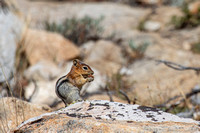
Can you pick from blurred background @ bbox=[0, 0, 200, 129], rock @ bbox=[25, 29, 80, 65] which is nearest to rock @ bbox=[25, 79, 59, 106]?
blurred background @ bbox=[0, 0, 200, 129]

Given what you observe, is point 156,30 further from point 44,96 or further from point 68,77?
point 68,77

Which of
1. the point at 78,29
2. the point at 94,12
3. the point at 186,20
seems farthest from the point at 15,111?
the point at 94,12

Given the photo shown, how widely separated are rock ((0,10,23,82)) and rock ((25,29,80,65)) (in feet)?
3.07

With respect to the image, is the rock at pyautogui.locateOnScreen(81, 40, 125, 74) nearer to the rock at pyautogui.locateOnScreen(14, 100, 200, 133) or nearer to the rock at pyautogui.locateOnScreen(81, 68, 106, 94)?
the rock at pyautogui.locateOnScreen(81, 68, 106, 94)

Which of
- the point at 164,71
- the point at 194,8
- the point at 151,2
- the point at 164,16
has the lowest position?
the point at 164,71

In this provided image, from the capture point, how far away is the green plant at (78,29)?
11.3m

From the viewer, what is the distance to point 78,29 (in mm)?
11414

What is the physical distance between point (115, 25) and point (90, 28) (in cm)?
193

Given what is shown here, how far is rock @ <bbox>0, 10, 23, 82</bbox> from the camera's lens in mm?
7389

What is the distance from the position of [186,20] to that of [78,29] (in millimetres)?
4584

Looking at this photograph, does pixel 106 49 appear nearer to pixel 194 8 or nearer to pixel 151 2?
pixel 194 8

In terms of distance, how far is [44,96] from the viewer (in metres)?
7.14

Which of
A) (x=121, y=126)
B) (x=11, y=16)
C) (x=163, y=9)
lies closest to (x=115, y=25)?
(x=163, y=9)

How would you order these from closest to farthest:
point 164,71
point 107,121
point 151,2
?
point 107,121 → point 164,71 → point 151,2
